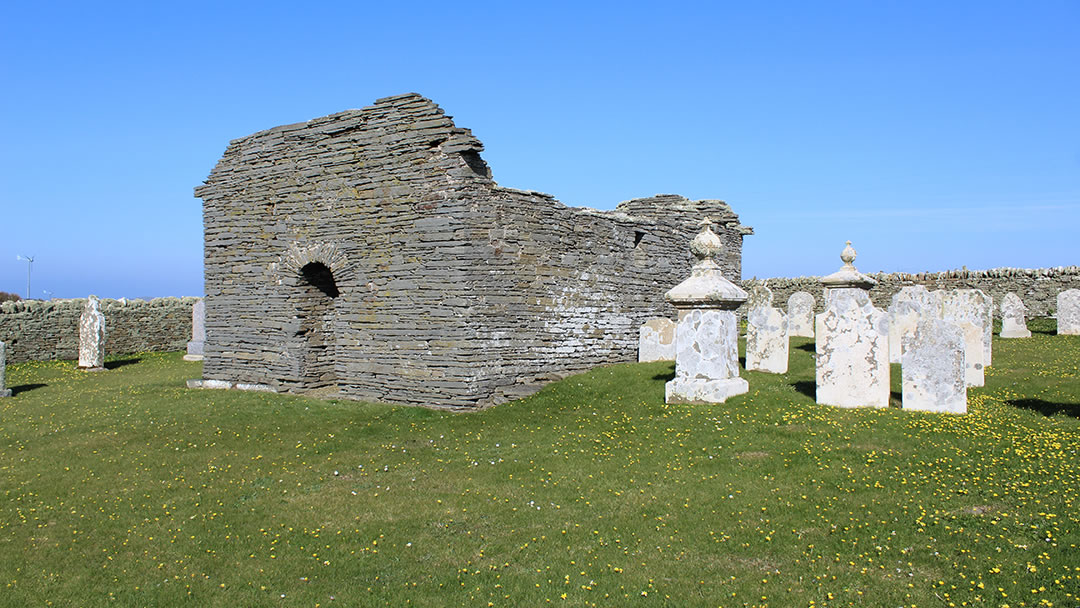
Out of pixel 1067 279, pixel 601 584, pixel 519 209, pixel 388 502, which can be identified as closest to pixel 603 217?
pixel 519 209

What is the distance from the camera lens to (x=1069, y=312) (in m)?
20.1

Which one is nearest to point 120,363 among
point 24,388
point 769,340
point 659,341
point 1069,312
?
point 24,388

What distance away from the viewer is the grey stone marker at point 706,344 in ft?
38.7

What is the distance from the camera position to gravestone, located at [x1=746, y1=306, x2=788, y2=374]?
14.3 m

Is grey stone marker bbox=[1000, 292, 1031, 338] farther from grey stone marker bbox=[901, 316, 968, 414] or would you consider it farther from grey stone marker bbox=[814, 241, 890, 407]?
grey stone marker bbox=[901, 316, 968, 414]

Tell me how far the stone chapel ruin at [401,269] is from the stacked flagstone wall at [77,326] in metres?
10.3

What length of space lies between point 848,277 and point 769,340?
10.3ft

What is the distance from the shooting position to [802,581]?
586 centimetres

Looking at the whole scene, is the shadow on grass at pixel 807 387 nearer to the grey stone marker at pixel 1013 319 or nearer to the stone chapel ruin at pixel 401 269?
the stone chapel ruin at pixel 401 269

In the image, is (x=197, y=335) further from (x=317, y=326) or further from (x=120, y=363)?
(x=317, y=326)

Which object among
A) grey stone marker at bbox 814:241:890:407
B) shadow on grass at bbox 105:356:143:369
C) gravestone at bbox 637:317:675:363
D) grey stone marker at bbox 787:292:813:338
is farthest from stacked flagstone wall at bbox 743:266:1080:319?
shadow on grass at bbox 105:356:143:369

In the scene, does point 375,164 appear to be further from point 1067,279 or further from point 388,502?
point 1067,279

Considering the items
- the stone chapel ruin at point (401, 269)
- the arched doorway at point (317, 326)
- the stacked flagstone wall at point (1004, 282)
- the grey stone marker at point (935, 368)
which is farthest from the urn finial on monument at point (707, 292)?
the stacked flagstone wall at point (1004, 282)

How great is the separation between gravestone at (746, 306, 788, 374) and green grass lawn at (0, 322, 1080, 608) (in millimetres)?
1962
